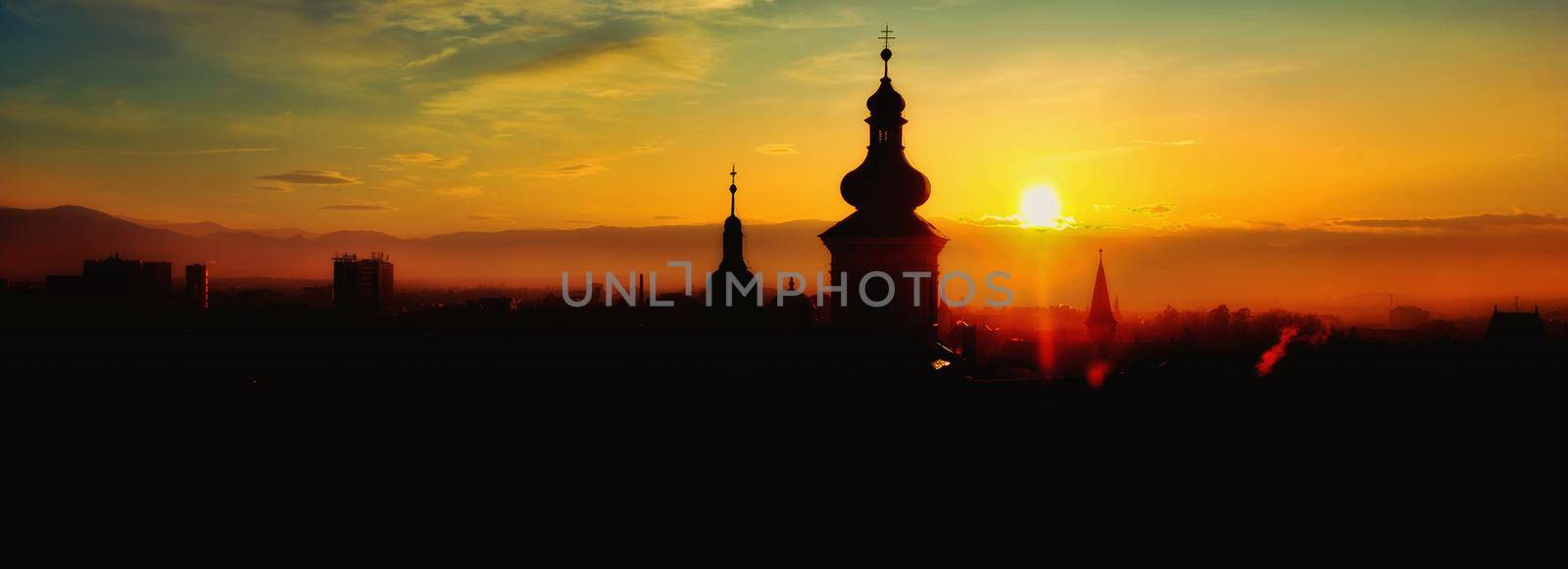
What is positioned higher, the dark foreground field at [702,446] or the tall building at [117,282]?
the tall building at [117,282]

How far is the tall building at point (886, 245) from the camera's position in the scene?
36156mm

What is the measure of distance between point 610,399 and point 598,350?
243 centimetres

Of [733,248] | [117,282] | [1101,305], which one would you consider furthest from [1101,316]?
[117,282]

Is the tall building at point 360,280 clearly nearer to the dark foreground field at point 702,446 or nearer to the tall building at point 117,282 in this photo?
the tall building at point 117,282

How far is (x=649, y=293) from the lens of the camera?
65562 mm

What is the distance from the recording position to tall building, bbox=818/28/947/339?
36156 mm

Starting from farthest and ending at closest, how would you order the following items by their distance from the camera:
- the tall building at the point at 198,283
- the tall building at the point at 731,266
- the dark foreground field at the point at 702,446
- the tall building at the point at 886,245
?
1. the tall building at the point at 198,283
2. the tall building at the point at 731,266
3. the tall building at the point at 886,245
4. the dark foreground field at the point at 702,446

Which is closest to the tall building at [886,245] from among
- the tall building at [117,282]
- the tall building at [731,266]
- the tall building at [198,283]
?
the tall building at [731,266]

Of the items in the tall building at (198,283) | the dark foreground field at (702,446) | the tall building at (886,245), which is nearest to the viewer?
the dark foreground field at (702,446)

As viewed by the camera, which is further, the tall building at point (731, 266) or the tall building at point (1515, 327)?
the tall building at point (1515, 327)

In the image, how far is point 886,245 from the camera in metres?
36.1

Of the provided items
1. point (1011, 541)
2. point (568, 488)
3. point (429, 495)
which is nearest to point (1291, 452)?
point (1011, 541)

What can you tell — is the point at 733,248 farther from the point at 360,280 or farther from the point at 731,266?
the point at 360,280

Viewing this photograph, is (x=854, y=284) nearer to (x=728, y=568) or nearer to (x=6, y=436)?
(x=728, y=568)
